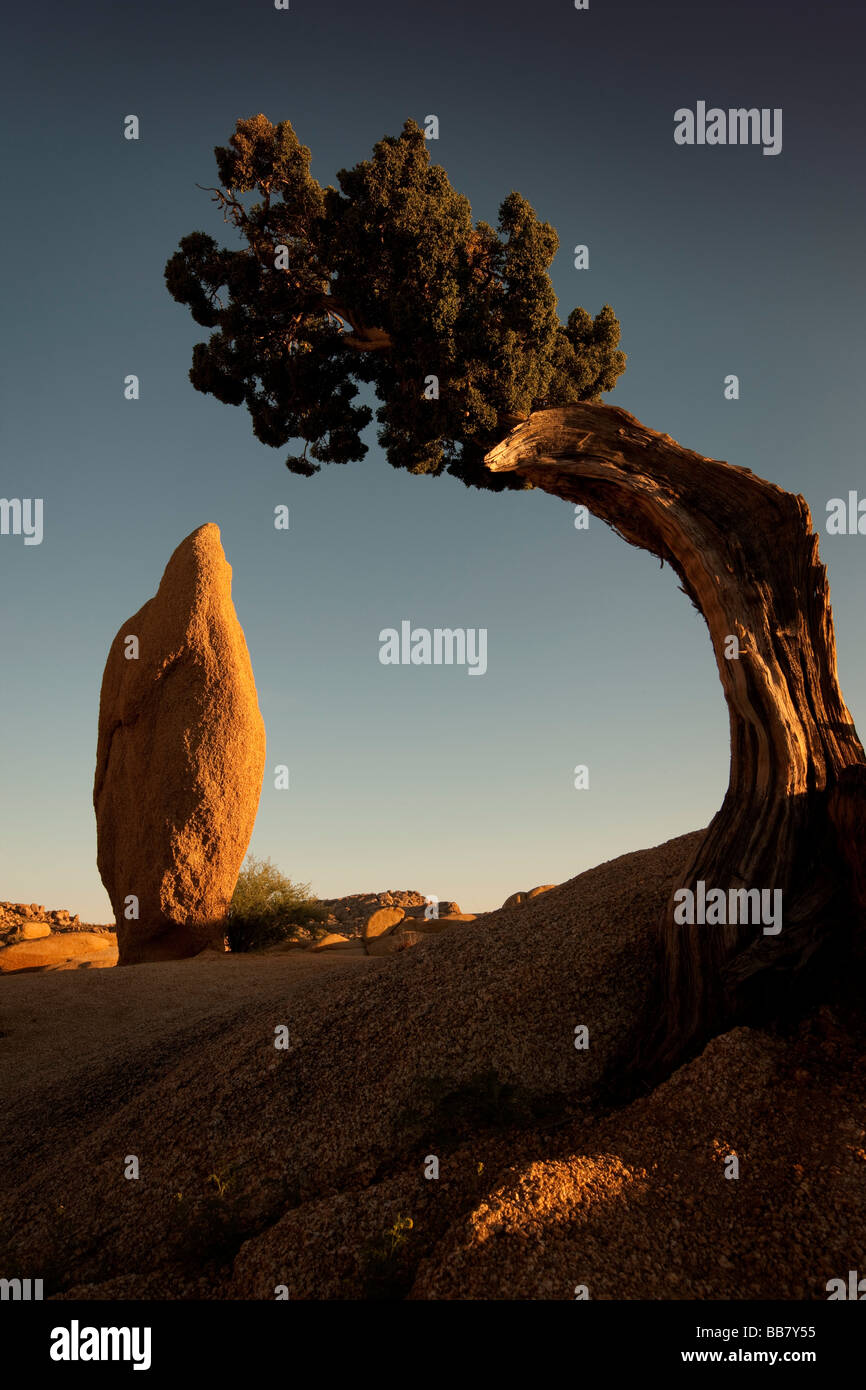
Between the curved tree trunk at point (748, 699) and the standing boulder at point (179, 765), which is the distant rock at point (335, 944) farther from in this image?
the curved tree trunk at point (748, 699)

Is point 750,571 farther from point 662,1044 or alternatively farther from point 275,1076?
point 275,1076

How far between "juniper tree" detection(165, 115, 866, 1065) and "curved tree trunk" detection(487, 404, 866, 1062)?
0.02 meters

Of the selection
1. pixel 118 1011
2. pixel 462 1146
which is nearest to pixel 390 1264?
pixel 462 1146

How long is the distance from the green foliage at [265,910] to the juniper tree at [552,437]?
27.6 ft

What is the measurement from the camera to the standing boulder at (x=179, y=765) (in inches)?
559

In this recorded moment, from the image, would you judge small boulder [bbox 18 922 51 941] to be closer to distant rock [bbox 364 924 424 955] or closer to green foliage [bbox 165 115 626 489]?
distant rock [bbox 364 924 424 955]

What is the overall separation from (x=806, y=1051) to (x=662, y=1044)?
922 millimetres

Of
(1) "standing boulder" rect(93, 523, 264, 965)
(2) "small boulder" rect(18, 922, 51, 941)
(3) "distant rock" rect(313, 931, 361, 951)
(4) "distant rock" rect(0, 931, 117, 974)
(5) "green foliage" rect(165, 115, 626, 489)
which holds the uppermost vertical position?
(5) "green foliage" rect(165, 115, 626, 489)

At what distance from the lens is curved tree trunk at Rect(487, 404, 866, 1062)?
535cm

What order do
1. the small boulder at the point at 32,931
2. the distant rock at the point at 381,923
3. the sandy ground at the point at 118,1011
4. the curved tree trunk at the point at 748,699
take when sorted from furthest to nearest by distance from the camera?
the small boulder at the point at 32,931, the distant rock at the point at 381,923, the sandy ground at the point at 118,1011, the curved tree trunk at the point at 748,699

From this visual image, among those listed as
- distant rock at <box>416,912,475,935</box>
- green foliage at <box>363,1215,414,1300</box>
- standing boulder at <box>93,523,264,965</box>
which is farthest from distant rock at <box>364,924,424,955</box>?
green foliage at <box>363,1215,414,1300</box>

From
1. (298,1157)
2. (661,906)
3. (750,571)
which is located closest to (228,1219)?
(298,1157)

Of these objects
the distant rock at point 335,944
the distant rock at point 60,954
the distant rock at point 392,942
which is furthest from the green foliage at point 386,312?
the distant rock at point 60,954
